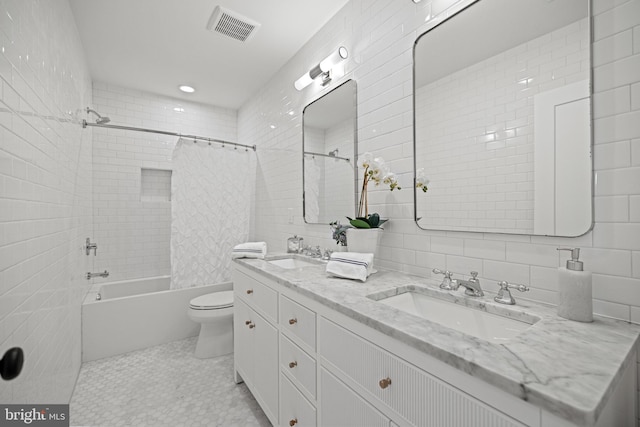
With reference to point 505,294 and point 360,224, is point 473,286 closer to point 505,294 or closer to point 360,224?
point 505,294

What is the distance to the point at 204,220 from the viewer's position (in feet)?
9.76

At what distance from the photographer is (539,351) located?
2.14 feet

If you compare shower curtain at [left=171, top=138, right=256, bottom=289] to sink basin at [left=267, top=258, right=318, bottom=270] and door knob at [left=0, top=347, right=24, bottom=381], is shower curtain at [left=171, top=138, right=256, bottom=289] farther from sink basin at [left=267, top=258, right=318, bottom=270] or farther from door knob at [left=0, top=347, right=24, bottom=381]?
door knob at [left=0, top=347, right=24, bottom=381]

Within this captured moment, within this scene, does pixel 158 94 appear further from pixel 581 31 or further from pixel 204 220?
pixel 581 31

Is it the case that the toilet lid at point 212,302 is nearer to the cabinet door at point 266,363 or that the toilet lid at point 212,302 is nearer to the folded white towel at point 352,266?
the cabinet door at point 266,363

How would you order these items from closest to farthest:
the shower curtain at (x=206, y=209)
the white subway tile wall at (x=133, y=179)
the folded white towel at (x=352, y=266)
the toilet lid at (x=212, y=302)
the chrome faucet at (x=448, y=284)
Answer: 1. the chrome faucet at (x=448, y=284)
2. the folded white towel at (x=352, y=266)
3. the toilet lid at (x=212, y=302)
4. the shower curtain at (x=206, y=209)
5. the white subway tile wall at (x=133, y=179)

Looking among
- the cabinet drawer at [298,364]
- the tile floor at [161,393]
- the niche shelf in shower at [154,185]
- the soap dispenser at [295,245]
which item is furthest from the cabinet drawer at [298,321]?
the niche shelf in shower at [154,185]

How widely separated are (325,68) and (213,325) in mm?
2249

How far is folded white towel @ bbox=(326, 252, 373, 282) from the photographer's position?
4.32ft

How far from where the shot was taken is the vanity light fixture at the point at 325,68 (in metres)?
1.86

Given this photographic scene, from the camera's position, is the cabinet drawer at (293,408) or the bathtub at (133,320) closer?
the cabinet drawer at (293,408)

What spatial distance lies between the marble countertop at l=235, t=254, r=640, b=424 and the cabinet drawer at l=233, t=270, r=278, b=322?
502 mm

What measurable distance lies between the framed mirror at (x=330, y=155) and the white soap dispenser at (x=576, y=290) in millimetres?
1177

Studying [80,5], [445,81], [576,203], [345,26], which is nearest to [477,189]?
[576,203]
